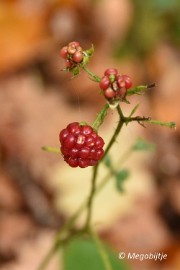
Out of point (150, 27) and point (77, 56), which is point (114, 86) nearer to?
point (77, 56)

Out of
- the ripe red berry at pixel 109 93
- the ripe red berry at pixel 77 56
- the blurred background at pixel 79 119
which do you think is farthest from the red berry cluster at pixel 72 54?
the blurred background at pixel 79 119

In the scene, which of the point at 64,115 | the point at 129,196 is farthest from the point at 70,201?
the point at 64,115

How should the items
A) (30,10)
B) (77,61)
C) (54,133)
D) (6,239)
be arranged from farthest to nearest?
(30,10) < (54,133) < (6,239) < (77,61)

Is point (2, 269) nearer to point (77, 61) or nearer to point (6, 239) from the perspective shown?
point (6, 239)

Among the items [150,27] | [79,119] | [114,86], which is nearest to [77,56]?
[114,86]

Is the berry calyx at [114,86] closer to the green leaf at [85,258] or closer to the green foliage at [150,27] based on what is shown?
the green leaf at [85,258]

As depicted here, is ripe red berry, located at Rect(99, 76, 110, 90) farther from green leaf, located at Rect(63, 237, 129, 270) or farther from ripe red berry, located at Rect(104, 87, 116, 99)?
green leaf, located at Rect(63, 237, 129, 270)
